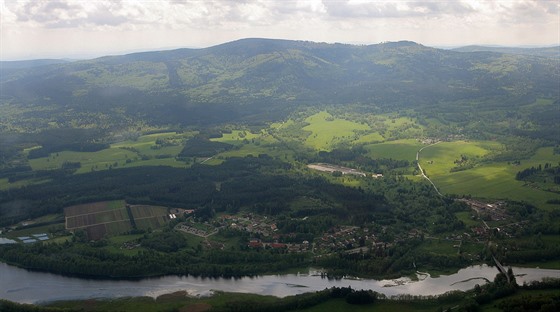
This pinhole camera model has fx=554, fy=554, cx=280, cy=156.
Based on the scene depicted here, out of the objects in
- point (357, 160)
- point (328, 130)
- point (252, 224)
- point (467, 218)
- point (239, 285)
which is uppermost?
point (328, 130)

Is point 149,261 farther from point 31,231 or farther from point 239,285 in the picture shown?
point 31,231

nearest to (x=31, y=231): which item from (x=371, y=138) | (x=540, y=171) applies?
A: (x=371, y=138)

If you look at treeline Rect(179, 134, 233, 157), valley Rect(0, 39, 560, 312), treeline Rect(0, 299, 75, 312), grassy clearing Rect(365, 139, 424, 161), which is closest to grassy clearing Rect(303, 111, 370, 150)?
valley Rect(0, 39, 560, 312)

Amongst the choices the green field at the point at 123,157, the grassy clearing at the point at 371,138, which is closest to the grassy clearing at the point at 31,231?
the green field at the point at 123,157

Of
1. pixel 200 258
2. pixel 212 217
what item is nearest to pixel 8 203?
pixel 212 217

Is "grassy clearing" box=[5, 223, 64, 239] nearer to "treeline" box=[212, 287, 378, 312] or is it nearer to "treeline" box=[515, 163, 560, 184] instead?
"treeline" box=[212, 287, 378, 312]

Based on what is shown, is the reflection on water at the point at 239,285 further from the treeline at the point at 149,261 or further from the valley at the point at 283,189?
the valley at the point at 283,189

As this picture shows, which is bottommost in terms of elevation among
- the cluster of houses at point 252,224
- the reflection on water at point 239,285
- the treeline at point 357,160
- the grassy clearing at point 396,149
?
the reflection on water at point 239,285
